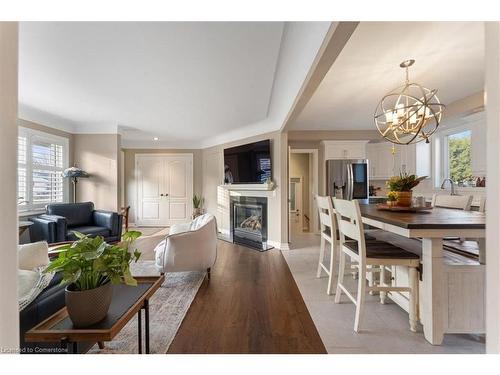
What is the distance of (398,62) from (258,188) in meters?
2.93

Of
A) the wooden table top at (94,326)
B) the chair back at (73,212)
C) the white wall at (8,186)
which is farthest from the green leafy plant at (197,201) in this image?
the white wall at (8,186)

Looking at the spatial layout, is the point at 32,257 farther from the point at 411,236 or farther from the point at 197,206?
the point at 197,206

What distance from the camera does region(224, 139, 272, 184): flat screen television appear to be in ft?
14.8

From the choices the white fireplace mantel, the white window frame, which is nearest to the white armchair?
the white fireplace mantel

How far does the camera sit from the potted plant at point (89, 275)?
0.93 metres

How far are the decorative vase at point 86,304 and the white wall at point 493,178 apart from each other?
1.25 metres

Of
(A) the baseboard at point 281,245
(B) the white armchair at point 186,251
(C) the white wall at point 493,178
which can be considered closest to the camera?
(C) the white wall at point 493,178

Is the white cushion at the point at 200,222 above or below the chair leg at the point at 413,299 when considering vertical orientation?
above

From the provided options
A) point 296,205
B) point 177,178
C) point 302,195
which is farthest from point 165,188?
point 302,195

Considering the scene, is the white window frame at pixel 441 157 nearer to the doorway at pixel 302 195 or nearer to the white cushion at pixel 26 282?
the doorway at pixel 302 195

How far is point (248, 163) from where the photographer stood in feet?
15.9

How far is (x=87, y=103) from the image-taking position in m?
3.70
